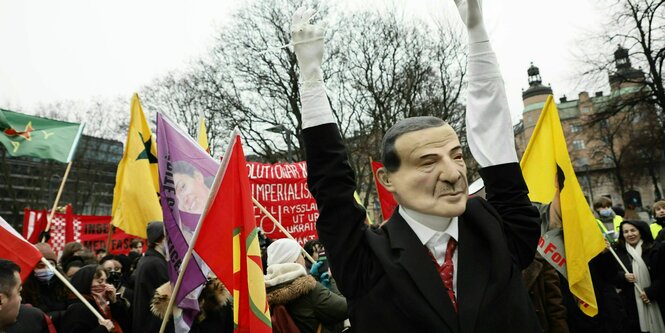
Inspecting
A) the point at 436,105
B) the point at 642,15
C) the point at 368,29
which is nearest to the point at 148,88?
the point at 368,29

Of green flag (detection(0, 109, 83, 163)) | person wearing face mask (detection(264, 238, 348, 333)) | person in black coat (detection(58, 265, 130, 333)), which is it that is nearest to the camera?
person wearing face mask (detection(264, 238, 348, 333))

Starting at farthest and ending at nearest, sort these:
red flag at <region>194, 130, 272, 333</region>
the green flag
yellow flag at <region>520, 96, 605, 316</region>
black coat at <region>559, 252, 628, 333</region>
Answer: the green flag, black coat at <region>559, 252, 628, 333</region>, yellow flag at <region>520, 96, 605, 316</region>, red flag at <region>194, 130, 272, 333</region>

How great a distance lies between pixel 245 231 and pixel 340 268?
2075mm

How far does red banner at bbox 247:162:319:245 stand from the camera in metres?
8.45

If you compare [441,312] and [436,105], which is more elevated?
[436,105]

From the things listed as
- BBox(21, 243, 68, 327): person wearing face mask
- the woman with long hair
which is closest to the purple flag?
BBox(21, 243, 68, 327): person wearing face mask

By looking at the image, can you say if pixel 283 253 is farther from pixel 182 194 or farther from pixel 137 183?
pixel 137 183

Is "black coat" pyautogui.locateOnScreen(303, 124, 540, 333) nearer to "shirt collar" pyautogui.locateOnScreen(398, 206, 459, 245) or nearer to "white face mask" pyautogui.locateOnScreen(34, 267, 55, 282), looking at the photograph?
"shirt collar" pyautogui.locateOnScreen(398, 206, 459, 245)

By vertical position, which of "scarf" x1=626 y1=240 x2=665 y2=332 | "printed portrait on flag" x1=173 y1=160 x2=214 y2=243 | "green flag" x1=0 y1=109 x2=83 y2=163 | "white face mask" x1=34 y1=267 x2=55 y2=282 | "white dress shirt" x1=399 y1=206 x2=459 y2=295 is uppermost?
"green flag" x1=0 y1=109 x2=83 y2=163

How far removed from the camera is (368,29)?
19.7 meters

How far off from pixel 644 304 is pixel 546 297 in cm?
229

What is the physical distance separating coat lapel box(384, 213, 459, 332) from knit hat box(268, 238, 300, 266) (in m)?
2.56

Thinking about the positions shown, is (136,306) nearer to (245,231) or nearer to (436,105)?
(245,231)

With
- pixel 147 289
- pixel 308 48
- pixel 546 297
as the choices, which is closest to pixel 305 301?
pixel 147 289
